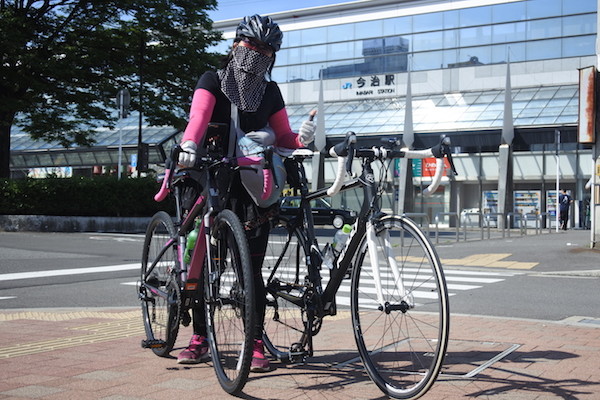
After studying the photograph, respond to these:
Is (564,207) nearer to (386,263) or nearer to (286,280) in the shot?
(286,280)

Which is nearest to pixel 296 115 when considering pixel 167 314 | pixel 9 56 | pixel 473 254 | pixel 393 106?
pixel 393 106

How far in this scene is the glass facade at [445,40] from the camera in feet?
152

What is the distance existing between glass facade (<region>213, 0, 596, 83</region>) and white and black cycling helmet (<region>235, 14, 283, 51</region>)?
147 feet

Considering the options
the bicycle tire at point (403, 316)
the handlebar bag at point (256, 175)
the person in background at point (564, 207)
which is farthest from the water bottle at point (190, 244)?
the person in background at point (564, 207)

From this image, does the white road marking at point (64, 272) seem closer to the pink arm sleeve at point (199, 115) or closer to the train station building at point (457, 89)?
the pink arm sleeve at point (199, 115)

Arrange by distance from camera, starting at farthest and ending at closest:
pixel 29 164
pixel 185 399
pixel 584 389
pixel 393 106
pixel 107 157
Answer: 1. pixel 29 164
2. pixel 107 157
3. pixel 393 106
4. pixel 584 389
5. pixel 185 399

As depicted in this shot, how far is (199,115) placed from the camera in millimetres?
4520

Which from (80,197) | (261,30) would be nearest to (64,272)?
(261,30)

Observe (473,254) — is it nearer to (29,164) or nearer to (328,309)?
(328,309)

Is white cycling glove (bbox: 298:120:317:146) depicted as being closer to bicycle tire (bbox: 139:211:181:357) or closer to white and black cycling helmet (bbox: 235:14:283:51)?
white and black cycling helmet (bbox: 235:14:283:51)

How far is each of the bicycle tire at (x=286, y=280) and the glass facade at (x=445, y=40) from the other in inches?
1766

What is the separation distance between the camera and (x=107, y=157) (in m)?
50.8

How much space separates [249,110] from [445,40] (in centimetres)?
4856

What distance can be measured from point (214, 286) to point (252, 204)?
638 mm
